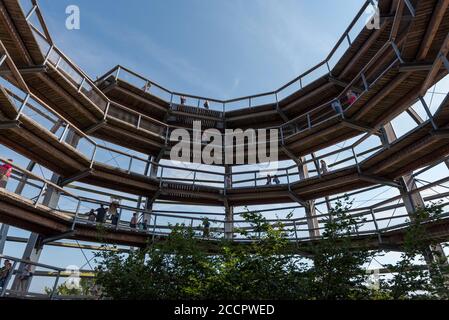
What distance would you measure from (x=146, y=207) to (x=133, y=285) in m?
11.5

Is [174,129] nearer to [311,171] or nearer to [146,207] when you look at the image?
[146,207]

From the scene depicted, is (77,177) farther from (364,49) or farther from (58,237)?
→ (364,49)

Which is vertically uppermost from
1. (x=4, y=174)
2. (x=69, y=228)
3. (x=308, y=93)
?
(x=308, y=93)

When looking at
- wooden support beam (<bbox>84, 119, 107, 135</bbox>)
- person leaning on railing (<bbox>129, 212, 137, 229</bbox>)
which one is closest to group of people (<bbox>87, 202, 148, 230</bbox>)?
person leaning on railing (<bbox>129, 212, 137, 229</bbox>)

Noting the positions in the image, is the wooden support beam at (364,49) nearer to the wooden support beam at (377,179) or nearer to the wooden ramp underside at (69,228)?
the wooden support beam at (377,179)

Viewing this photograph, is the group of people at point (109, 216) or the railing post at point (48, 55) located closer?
the railing post at point (48, 55)

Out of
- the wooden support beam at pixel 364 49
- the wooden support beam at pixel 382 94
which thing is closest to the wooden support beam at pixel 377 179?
the wooden support beam at pixel 382 94

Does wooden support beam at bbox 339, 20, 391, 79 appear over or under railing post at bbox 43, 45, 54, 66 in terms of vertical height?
over

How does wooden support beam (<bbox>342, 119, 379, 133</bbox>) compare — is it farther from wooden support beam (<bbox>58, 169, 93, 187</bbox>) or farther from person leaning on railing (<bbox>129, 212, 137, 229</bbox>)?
wooden support beam (<bbox>58, 169, 93, 187</bbox>)

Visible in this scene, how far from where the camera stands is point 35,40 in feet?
40.5

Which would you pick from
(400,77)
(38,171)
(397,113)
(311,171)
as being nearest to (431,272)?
(400,77)

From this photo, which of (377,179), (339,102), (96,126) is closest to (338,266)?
(377,179)

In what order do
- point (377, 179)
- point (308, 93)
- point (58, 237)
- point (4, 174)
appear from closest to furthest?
point (4, 174), point (58, 237), point (377, 179), point (308, 93)

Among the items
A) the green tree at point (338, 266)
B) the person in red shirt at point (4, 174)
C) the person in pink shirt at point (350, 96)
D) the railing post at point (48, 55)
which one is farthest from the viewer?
the person in pink shirt at point (350, 96)
